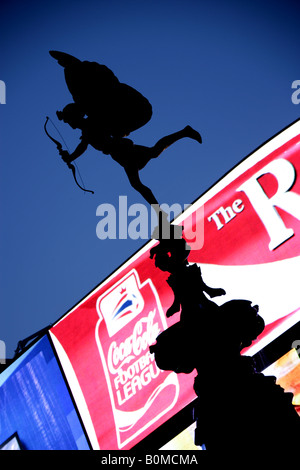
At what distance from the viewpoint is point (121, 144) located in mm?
2840

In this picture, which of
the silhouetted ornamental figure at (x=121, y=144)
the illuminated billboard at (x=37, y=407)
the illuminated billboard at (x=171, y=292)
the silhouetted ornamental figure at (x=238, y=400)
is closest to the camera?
the silhouetted ornamental figure at (x=238, y=400)

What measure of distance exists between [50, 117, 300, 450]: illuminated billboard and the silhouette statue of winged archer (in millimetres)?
6929

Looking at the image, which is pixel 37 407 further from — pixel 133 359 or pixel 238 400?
pixel 238 400

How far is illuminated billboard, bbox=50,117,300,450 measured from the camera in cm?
954

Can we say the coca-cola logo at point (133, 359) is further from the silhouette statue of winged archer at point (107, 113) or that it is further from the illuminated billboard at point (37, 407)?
the silhouette statue of winged archer at point (107, 113)

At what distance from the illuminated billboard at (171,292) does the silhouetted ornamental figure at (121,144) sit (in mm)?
6896

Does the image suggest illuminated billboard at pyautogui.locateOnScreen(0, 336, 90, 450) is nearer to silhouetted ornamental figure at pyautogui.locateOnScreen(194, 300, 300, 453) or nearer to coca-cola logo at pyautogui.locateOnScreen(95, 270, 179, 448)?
coca-cola logo at pyautogui.locateOnScreen(95, 270, 179, 448)

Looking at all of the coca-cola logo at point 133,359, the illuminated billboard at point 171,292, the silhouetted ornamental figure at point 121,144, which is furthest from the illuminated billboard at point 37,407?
the silhouetted ornamental figure at point 121,144

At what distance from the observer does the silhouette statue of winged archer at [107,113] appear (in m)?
2.80

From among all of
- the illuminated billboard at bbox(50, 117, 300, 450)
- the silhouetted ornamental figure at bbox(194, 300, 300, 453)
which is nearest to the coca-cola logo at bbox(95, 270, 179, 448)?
the illuminated billboard at bbox(50, 117, 300, 450)

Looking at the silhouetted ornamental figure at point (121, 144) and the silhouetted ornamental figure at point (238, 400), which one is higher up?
the silhouetted ornamental figure at point (121, 144)

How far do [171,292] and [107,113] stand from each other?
26.9 ft

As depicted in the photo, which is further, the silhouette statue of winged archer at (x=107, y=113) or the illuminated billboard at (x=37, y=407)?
the illuminated billboard at (x=37, y=407)

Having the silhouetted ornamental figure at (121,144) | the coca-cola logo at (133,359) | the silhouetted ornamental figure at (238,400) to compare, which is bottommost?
the silhouetted ornamental figure at (238,400)
